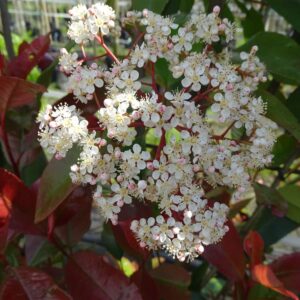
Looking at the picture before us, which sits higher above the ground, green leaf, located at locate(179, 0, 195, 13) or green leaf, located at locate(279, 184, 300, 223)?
green leaf, located at locate(179, 0, 195, 13)

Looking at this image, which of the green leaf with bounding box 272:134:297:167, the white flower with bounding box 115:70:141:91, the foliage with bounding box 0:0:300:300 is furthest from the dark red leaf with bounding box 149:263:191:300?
the white flower with bounding box 115:70:141:91

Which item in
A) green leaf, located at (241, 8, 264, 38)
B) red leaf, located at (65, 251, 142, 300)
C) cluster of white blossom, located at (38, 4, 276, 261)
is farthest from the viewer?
green leaf, located at (241, 8, 264, 38)

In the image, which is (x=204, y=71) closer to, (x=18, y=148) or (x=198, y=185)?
(x=198, y=185)

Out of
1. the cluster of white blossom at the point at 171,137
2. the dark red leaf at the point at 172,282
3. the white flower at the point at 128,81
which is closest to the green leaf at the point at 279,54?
the cluster of white blossom at the point at 171,137

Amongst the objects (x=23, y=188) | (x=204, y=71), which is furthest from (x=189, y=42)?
(x=23, y=188)

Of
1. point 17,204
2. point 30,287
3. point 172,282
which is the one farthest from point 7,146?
point 172,282

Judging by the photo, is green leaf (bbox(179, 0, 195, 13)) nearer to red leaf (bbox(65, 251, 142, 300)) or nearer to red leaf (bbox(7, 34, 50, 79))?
red leaf (bbox(7, 34, 50, 79))
